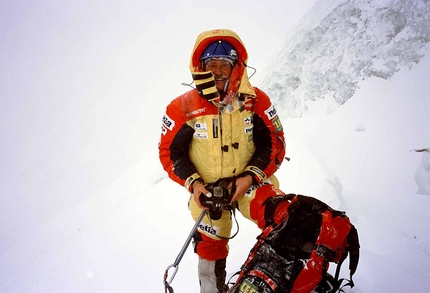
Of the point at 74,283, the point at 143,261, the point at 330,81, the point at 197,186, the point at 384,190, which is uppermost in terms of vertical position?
the point at 330,81

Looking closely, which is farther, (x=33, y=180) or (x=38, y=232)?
(x=33, y=180)

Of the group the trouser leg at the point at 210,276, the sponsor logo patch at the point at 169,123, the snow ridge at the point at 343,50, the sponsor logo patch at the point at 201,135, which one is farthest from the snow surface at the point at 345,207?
the sponsor logo patch at the point at 169,123

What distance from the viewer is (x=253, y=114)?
2.65m

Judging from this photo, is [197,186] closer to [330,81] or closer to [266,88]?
[330,81]

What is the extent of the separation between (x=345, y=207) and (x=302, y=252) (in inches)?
124

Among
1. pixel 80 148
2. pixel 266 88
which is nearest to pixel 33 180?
pixel 80 148

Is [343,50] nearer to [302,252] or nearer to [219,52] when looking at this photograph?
[219,52]

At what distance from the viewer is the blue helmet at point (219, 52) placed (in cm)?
248

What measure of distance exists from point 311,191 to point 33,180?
123335 mm

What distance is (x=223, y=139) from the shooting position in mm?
2498

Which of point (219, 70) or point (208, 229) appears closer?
point (219, 70)

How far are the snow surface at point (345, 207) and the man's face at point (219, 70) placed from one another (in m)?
2.36

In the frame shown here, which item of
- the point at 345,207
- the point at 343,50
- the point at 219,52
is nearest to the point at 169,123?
the point at 219,52

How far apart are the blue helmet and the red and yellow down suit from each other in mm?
48
